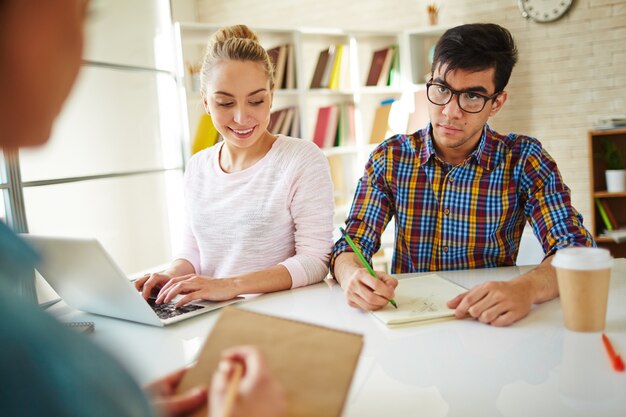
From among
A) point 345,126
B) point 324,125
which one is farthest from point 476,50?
point 345,126

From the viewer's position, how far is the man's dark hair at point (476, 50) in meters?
1.63

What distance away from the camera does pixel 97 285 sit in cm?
123

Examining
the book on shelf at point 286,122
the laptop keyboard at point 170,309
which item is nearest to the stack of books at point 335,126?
the book on shelf at point 286,122

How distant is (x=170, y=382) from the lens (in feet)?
2.10

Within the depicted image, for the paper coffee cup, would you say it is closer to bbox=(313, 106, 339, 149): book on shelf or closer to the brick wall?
bbox=(313, 106, 339, 149): book on shelf

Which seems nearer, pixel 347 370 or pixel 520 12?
pixel 347 370

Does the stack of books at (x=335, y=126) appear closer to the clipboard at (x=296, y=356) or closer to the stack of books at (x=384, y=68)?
the stack of books at (x=384, y=68)

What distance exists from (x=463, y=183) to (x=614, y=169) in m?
2.70

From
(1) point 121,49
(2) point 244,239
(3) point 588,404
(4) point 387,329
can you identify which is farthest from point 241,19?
(3) point 588,404

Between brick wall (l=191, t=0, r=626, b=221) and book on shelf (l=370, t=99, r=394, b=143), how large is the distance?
0.79 m

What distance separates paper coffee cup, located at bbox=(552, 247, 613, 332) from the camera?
41.1 inches

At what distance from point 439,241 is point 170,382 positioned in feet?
4.21

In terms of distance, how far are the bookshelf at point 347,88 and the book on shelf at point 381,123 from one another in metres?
0.02

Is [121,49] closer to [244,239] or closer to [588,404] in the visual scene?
[244,239]
